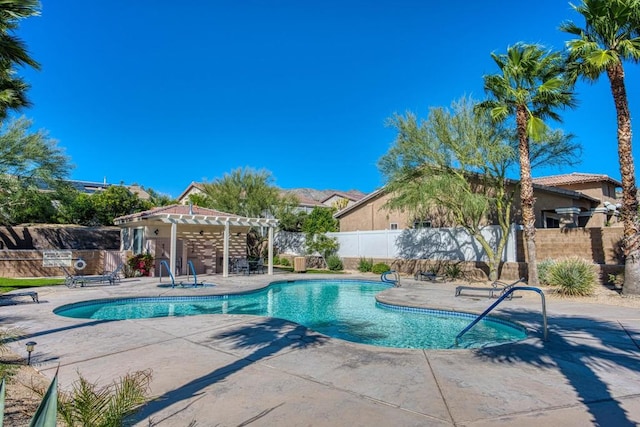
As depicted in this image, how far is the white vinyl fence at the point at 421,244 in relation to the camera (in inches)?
739

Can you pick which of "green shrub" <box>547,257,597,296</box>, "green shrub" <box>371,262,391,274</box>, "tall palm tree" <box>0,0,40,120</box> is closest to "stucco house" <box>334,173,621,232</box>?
"green shrub" <box>371,262,391,274</box>

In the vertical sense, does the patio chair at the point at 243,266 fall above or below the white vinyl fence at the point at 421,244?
below

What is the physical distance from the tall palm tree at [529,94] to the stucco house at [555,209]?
4669 mm

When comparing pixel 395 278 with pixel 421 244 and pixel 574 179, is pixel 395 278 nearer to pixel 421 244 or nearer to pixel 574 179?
pixel 421 244

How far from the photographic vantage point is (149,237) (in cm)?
2030

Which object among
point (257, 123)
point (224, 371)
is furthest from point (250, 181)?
point (224, 371)

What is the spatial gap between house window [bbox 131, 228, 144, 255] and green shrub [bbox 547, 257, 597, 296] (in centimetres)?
2001

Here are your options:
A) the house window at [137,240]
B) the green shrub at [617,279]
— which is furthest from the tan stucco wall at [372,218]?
the house window at [137,240]

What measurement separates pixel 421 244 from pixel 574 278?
32.1 feet

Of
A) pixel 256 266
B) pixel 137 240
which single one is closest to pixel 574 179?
pixel 256 266

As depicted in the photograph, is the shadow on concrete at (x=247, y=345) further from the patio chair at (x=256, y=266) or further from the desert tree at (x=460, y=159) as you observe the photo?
the patio chair at (x=256, y=266)

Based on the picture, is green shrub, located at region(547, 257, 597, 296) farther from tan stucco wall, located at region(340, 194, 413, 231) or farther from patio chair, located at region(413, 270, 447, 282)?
tan stucco wall, located at region(340, 194, 413, 231)

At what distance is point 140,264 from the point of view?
19.4 metres

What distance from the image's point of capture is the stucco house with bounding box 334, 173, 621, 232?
20.0 m
